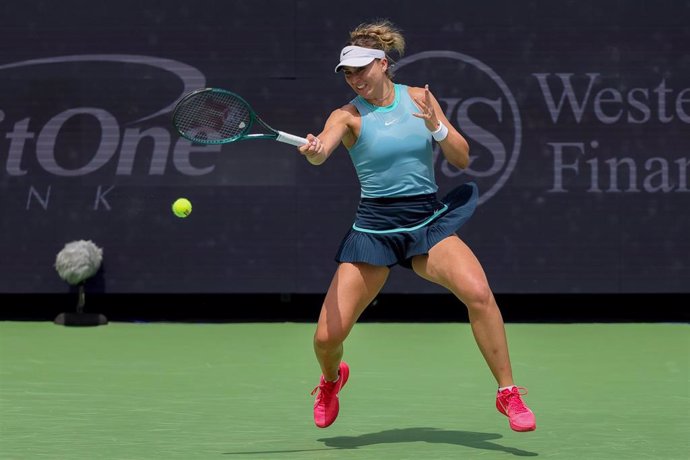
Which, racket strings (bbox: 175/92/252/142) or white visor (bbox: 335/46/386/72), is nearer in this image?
white visor (bbox: 335/46/386/72)

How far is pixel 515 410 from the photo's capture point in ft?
16.8

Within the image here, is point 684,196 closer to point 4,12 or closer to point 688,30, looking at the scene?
point 688,30

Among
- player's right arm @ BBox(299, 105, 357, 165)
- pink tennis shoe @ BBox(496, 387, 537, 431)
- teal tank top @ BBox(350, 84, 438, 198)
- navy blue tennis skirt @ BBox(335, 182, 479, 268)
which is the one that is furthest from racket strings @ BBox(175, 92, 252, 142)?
pink tennis shoe @ BBox(496, 387, 537, 431)

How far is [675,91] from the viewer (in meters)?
9.83

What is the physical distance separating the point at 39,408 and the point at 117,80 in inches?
161

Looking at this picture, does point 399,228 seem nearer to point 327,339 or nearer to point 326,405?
point 327,339

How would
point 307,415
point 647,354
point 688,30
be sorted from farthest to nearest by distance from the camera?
point 688,30
point 647,354
point 307,415

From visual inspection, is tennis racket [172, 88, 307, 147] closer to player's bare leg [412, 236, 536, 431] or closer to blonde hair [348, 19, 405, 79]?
blonde hair [348, 19, 405, 79]

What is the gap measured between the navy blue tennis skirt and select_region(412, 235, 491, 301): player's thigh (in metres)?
0.04

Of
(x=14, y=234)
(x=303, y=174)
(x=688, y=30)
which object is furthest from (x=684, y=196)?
(x=14, y=234)

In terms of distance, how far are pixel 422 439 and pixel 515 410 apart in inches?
20.4

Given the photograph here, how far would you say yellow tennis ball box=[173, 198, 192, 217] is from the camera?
31.4ft

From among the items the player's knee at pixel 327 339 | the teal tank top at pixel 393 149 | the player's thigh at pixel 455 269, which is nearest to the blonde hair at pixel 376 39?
the teal tank top at pixel 393 149

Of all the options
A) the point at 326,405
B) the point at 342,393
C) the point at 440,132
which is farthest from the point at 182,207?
the point at 440,132
